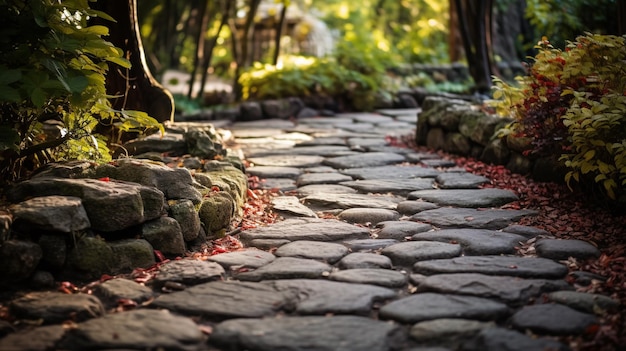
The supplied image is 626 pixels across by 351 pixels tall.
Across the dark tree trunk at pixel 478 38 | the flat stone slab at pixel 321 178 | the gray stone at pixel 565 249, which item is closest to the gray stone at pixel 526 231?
the gray stone at pixel 565 249

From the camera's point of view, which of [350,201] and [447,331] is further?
[350,201]

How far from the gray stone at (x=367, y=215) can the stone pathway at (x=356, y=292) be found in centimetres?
1

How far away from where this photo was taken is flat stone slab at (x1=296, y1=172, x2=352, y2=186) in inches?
215

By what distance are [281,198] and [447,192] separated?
1.16m

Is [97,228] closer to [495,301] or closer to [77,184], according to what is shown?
[77,184]

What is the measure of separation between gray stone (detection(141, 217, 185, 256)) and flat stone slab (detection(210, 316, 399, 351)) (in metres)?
0.98

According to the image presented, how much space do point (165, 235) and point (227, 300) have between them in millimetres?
793

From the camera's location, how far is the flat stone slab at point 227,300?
288 cm

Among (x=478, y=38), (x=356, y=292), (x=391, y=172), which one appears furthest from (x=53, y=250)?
(x=478, y=38)

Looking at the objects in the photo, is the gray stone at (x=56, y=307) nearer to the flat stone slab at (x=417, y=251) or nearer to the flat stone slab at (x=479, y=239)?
the flat stone slab at (x=417, y=251)

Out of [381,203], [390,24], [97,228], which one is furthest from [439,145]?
[390,24]

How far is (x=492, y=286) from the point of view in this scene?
10.2 feet

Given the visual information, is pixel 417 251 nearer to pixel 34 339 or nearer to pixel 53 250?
pixel 53 250

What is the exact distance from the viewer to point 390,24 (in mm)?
18391
